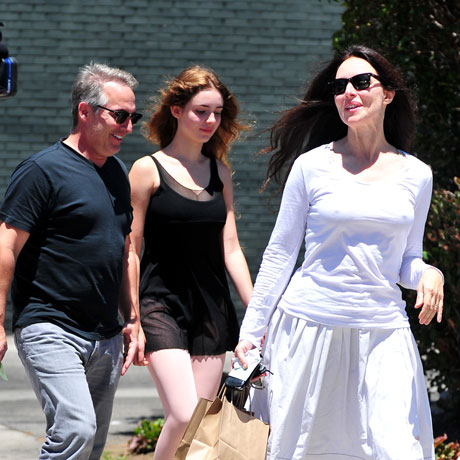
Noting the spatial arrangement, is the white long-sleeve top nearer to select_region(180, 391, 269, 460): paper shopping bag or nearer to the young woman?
select_region(180, 391, 269, 460): paper shopping bag

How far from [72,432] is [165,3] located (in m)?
8.50

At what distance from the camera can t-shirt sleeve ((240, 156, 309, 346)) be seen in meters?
4.11

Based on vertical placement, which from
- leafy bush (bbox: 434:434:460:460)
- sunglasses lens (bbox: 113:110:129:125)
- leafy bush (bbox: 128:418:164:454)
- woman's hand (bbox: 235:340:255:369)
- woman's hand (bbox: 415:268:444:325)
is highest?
sunglasses lens (bbox: 113:110:129:125)

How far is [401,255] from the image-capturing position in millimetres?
4035

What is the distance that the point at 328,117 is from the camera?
460 centimetres

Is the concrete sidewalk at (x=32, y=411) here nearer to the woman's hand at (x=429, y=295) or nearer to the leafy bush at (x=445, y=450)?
the leafy bush at (x=445, y=450)

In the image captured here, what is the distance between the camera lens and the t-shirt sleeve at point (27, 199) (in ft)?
13.7

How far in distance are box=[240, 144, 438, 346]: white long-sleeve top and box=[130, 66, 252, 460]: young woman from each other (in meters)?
0.86

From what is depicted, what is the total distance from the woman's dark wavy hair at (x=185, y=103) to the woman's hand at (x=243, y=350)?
1.53 metres

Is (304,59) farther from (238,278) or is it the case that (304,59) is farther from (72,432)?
(72,432)

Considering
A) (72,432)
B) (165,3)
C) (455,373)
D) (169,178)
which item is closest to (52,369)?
(72,432)

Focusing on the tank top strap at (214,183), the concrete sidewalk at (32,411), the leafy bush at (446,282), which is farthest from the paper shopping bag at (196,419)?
the concrete sidewalk at (32,411)

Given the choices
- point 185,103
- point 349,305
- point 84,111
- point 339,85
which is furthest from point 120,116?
point 349,305

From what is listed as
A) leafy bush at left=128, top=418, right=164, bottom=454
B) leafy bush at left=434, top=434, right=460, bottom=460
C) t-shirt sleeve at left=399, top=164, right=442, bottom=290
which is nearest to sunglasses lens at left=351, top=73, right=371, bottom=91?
t-shirt sleeve at left=399, top=164, right=442, bottom=290
